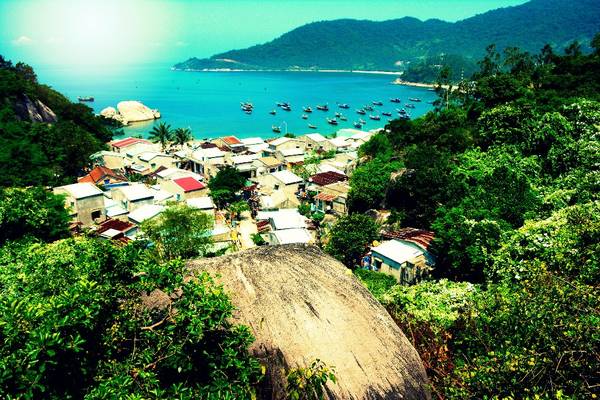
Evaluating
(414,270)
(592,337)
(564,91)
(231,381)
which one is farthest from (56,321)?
(564,91)

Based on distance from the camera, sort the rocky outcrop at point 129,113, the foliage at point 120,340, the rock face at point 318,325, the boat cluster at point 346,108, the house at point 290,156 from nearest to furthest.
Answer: the foliage at point 120,340 < the rock face at point 318,325 < the house at point 290,156 < the rocky outcrop at point 129,113 < the boat cluster at point 346,108

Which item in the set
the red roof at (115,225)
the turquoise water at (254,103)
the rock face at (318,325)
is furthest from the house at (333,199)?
the turquoise water at (254,103)

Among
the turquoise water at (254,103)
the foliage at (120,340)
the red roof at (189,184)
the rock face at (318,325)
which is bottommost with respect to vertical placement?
the turquoise water at (254,103)

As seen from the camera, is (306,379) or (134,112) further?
(134,112)

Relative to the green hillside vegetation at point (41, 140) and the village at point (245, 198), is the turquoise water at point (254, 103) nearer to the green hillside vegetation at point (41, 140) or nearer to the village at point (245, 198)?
the green hillside vegetation at point (41, 140)

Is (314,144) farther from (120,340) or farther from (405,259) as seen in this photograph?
(120,340)

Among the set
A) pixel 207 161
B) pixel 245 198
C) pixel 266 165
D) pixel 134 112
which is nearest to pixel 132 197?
pixel 245 198

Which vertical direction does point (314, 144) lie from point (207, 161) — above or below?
below
